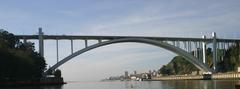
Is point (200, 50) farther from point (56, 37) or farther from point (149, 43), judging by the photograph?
point (56, 37)

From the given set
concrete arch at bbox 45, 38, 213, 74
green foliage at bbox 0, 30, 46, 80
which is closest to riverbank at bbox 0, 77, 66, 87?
green foliage at bbox 0, 30, 46, 80

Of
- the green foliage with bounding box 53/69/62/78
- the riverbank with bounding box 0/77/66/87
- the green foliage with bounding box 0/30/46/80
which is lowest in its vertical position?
the riverbank with bounding box 0/77/66/87

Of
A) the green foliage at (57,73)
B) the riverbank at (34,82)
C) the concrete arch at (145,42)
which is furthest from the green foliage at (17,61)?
the green foliage at (57,73)

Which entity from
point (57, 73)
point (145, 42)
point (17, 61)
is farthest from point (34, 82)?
point (57, 73)

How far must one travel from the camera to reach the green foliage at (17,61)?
89.4m

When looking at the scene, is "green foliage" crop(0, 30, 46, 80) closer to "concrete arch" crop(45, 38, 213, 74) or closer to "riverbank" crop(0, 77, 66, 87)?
"riverbank" crop(0, 77, 66, 87)

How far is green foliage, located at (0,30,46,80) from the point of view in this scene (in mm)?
89450

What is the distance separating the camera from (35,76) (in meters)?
110

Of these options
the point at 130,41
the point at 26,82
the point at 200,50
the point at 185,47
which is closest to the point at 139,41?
the point at 130,41

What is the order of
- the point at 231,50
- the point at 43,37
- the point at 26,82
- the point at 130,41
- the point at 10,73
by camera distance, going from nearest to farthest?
the point at 10,73, the point at 26,82, the point at 43,37, the point at 130,41, the point at 231,50

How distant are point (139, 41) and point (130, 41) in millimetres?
2345

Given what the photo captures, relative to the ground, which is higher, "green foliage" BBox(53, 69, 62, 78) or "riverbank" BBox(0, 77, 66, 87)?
"green foliage" BBox(53, 69, 62, 78)

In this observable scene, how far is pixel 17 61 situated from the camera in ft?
308

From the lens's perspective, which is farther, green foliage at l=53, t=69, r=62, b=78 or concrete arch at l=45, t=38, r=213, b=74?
green foliage at l=53, t=69, r=62, b=78
